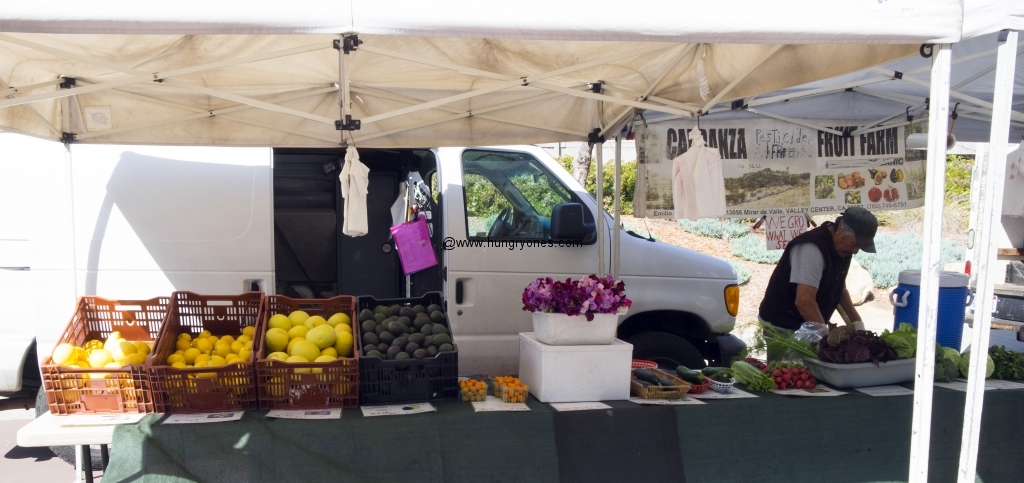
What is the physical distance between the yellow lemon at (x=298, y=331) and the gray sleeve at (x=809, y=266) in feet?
10.0

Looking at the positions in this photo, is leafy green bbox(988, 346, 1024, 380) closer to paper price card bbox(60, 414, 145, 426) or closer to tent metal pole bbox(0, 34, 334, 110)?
tent metal pole bbox(0, 34, 334, 110)

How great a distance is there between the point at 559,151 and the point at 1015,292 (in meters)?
13.2

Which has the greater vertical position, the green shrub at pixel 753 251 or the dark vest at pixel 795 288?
the dark vest at pixel 795 288

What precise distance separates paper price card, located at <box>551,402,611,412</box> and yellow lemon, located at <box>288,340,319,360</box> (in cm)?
109

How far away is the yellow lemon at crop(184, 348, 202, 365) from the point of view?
320 cm

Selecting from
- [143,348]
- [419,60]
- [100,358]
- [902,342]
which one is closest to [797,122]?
[902,342]

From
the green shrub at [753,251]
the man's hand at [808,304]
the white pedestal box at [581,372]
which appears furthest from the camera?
the green shrub at [753,251]

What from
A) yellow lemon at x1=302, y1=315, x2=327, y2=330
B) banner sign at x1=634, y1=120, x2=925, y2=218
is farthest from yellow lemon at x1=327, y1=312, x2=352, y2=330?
banner sign at x1=634, y1=120, x2=925, y2=218

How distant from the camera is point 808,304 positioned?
453cm

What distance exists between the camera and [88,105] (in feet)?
13.6

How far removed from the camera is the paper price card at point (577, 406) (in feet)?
10.5

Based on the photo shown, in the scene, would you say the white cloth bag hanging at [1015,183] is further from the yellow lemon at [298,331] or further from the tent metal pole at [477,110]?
the yellow lemon at [298,331]

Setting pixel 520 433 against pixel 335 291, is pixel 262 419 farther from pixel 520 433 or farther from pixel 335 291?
pixel 335 291

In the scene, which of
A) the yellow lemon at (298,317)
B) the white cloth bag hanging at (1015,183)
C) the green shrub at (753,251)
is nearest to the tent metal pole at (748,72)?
the white cloth bag hanging at (1015,183)
